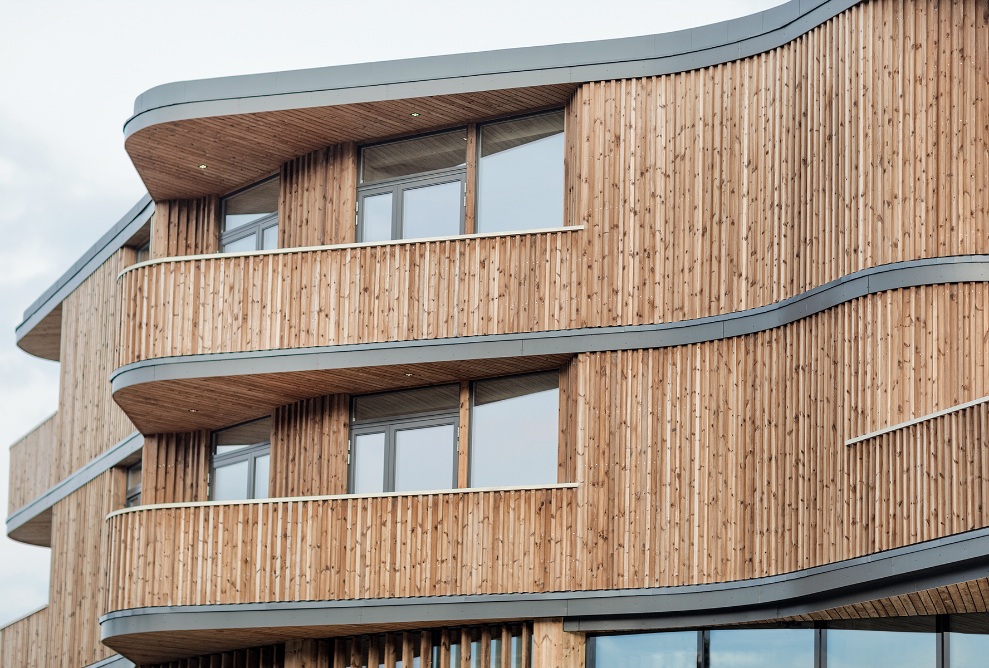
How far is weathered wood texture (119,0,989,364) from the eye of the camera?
21.9m

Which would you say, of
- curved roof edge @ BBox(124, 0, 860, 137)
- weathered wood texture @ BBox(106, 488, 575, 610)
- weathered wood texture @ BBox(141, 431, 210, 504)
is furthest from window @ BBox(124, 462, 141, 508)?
curved roof edge @ BBox(124, 0, 860, 137)

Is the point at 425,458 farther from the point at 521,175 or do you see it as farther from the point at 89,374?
the point at 89,374

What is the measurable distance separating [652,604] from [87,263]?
1619cm

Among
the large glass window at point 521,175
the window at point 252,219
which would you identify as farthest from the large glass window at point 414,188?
the window at point 252,219

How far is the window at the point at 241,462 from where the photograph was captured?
27.8m

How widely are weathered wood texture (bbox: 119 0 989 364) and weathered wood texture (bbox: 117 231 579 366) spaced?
3 cm

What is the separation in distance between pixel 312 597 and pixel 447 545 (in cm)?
215

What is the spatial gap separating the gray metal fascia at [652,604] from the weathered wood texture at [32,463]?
10177 millimetres

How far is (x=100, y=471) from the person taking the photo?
105ft

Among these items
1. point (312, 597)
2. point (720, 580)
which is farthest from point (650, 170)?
point (312, 597)

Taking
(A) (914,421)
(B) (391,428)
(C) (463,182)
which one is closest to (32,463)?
(B) (391,428)

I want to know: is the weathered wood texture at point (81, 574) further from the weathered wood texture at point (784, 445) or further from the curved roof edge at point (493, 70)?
the weathered wood texture at point (784, 445)

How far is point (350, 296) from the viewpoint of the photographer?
25297 millimetres

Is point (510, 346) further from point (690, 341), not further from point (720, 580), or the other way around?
point (720, 580)
